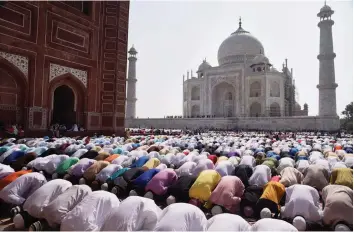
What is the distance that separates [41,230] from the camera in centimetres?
384

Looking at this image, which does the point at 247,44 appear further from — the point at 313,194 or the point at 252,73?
the point at 313,194

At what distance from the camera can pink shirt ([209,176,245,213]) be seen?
15.0ft

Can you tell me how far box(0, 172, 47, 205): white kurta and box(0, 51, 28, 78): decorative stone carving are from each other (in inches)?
339

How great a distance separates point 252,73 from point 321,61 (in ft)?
34.6

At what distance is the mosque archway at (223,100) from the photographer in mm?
37938

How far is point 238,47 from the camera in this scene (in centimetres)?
3975

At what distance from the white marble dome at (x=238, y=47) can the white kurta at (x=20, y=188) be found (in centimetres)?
3715

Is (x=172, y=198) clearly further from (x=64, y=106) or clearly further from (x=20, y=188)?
(x=64, y=106)

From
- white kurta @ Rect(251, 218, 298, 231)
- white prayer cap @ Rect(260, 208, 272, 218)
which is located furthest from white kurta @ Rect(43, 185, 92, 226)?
white prayer cap @ Rect(260, 208, 272, 218)

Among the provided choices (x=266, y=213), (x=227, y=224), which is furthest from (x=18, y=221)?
(x=266, y=213)

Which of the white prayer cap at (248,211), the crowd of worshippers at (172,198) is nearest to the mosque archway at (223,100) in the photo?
the crowd of worshippers at (172,198)

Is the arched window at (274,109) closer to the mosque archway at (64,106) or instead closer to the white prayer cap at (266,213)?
the mosque archway at (64,106)

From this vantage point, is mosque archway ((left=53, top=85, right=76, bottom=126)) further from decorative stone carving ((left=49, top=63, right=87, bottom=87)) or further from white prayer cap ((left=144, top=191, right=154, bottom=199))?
white prayer cap ((left=144, top=191, right=154, bottom=199))

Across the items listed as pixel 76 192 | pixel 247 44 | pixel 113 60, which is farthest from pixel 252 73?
pixel 76 192
